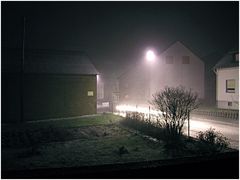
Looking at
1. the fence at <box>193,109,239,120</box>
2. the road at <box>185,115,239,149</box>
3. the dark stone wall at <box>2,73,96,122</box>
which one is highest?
the dark stone wall at <box>2,73,96,122</box>

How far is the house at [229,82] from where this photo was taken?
26234 mm

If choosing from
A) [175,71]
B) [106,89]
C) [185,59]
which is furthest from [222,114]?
[106,89]

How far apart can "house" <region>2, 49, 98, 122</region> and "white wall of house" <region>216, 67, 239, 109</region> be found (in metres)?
14.4

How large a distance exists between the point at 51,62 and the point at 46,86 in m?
3.01

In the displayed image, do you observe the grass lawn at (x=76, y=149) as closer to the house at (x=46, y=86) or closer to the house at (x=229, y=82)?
the house at (x=46, y=86)

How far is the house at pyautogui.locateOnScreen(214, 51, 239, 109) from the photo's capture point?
26.2 m

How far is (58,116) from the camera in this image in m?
24.1

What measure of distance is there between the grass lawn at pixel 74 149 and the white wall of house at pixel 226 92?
15.4 meters

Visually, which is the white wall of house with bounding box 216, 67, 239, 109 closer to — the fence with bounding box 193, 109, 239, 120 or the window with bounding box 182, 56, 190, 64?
the fence with bounding box 193, 109, 239, 120

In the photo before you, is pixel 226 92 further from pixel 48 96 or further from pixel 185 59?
pixel 48 96

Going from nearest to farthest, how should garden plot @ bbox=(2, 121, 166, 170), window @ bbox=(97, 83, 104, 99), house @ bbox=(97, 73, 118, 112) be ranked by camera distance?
garden plot @ bbox=(2, 121, 166, 170) < house @ bbox=(97, 73, 118, 112) < window @ bbox=(97, 83, 104, 99)

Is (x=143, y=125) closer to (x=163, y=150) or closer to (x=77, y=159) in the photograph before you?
(x=163, y=150)

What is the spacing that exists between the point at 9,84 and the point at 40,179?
678 inches

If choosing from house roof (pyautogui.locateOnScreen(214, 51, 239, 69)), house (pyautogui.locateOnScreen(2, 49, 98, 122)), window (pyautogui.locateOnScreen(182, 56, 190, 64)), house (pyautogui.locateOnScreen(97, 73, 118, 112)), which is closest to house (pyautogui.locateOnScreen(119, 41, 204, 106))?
window (pyautogui.locateOnScreen(182, 56, 190, 64))
